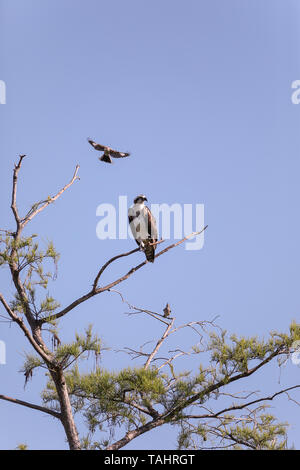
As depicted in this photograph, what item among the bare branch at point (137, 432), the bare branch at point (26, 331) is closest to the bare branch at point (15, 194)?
the bare branch at point (26, 331)

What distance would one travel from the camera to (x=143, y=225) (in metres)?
7.71

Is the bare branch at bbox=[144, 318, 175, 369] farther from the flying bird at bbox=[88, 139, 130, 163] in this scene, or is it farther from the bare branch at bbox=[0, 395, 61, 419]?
the flying bird at bbox=[88, 139, 130, 163]

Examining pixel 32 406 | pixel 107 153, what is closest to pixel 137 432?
pixel 32 406

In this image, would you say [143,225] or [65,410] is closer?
[65,410]

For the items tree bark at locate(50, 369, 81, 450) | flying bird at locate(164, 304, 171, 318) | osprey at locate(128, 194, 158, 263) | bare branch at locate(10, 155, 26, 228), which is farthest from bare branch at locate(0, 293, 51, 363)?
osprey at locate(128, 194, 158, 263)

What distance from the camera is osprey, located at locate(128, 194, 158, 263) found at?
7.50 m

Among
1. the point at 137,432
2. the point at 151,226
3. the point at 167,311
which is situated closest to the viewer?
the point at 137,432

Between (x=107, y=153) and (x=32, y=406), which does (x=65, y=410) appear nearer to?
(x=32, y=406)
